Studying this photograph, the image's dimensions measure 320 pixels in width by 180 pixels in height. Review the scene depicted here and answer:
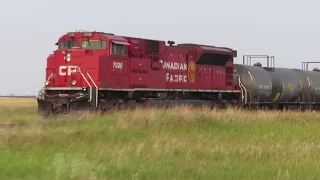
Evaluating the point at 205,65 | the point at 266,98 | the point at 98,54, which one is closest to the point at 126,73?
the point at 98,54

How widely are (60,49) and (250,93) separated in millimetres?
12629

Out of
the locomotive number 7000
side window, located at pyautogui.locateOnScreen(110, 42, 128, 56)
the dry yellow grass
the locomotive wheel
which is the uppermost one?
side window, located at pyautogui.locateOnScreen(110, 42, 128, 56)

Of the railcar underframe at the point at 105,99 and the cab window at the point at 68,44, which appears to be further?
the cab window at the point at 68,44

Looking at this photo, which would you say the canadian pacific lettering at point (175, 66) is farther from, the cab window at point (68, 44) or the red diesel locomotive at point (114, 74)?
the cab window at point (68, 44)

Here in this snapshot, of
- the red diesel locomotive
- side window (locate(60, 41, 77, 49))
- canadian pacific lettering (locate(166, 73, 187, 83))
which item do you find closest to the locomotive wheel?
the red diesel locomotive

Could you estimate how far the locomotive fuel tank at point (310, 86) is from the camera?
112 ft

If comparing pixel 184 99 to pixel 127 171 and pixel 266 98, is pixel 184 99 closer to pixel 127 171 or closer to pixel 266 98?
pixel 266 98

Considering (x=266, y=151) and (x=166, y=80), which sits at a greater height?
(x=166, y=80)

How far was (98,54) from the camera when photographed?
2214 centimetres

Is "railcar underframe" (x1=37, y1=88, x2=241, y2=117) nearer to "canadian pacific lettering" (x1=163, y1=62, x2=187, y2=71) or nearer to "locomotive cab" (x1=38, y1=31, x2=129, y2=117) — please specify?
"locomotive cab" (x1=38, y1=31, x2=129, y2=117)

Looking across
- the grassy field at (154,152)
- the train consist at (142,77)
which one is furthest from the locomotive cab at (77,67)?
the grassy field at (154,152)

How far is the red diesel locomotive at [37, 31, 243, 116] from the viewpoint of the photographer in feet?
70.9

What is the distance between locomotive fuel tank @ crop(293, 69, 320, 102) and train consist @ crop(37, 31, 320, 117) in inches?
127

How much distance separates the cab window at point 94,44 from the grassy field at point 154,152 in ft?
17.9
